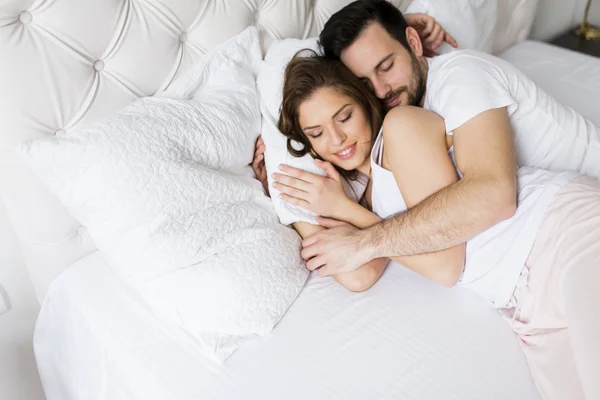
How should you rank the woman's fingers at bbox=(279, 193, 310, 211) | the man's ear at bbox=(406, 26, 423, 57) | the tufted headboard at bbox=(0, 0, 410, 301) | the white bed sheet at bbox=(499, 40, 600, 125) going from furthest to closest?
the white bed sheet at bbox=(499, 40, 600, 125)
the man's ear at bbox=(406, 26, 423, 57)
the woman's fingers at bbox=(279, 193, 310, 211)
the tufted headboard at bbox=(0, 0, 410, 301)

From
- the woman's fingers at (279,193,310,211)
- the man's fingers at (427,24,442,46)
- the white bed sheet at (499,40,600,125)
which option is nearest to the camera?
the woman's fingers at (279,193,310,211)

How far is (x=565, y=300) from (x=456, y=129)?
0.44 metres

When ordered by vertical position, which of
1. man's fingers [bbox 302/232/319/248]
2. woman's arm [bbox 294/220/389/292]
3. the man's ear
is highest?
the man's ear

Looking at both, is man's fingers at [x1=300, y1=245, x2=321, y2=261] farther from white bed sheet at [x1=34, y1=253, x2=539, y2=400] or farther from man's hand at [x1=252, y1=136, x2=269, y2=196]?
man's hand at [x1=252, y1=136, x2=269, y2=196]

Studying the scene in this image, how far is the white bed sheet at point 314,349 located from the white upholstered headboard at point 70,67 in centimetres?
14

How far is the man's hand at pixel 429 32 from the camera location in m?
1.78

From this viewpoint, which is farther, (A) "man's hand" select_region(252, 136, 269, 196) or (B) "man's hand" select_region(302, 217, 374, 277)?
(A) "man's hand" select_region(252, 136, 269, 196)

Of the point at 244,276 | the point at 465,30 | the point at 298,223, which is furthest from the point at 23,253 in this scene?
the point at 465,30

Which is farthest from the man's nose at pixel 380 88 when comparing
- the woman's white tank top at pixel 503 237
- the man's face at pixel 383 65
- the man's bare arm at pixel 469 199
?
the man's bare arm at pixel 469 199

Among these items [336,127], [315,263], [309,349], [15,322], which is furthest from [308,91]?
[15,322]

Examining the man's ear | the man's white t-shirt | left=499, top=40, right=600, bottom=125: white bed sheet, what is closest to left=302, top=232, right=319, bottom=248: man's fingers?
the man's white t-shirt

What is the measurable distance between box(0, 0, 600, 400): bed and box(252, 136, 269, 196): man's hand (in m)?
0.28

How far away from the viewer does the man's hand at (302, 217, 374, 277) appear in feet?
4.36

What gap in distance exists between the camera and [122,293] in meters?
1.37
